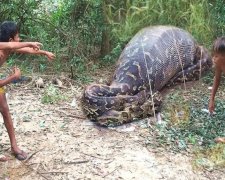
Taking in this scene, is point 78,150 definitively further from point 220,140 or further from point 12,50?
point 220,140

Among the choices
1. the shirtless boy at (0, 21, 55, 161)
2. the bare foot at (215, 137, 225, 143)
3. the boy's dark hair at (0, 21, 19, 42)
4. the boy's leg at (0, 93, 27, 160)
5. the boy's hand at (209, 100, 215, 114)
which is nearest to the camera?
the shirtless boy at (0, 21, 55, 161)

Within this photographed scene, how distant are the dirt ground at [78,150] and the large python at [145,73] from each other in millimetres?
212

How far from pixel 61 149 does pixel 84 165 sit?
43 centimetres

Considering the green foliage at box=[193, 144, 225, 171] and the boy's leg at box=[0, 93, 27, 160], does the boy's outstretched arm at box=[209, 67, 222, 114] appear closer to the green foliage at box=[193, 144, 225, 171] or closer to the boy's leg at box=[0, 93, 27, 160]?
the green foliage at box=[193, 144, 225, 171]

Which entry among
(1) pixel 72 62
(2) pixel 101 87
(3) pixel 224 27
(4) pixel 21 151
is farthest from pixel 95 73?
(4) pixel 21 151

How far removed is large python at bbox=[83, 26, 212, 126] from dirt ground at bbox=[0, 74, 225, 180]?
212 millimetres

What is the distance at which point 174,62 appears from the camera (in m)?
7.37

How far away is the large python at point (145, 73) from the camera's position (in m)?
5.99

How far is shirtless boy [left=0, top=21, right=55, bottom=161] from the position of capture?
14.0 feet

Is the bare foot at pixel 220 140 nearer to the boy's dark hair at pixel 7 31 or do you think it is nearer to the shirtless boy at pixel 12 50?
the shirtless boy at pixel 12 50

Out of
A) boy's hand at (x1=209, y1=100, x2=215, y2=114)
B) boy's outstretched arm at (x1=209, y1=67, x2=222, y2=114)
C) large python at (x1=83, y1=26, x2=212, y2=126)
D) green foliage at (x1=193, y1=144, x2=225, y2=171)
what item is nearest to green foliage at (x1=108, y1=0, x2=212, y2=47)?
large python at (x1=83, y1=26, x2=212, y2=126)

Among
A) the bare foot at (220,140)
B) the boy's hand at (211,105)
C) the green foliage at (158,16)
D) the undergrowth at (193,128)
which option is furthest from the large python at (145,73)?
the bare foot at (220,140)

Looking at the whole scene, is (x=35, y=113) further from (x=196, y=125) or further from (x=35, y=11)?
(x=35, y=11)

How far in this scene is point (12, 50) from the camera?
439cm
